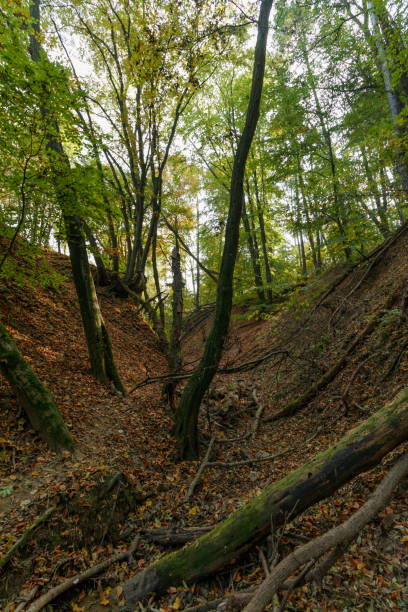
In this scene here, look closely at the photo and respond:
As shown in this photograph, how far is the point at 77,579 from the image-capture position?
10.5ft

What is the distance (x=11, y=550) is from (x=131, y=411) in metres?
3.80

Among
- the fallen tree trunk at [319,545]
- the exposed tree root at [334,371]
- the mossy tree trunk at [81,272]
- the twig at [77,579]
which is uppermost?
the mossy tree trunk at [81,272]

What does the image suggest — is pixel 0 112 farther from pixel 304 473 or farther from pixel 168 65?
pixel 304 473

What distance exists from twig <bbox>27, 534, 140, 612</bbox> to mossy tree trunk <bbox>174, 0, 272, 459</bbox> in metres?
2.24

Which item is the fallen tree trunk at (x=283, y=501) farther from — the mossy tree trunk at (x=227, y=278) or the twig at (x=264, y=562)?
the mossy tree trunk at (x=227, y=278)

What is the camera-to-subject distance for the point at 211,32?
5.88 metres

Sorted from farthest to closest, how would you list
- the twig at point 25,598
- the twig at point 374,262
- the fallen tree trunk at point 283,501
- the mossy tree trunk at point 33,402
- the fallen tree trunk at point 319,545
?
the twig at point 374,262
the mossy tree trunk at point 33,402
the fallen tree trunk at point 283,501
the twig at point 25,598
the fallen tree trunk at point 319,545

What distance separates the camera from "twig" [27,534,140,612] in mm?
2918

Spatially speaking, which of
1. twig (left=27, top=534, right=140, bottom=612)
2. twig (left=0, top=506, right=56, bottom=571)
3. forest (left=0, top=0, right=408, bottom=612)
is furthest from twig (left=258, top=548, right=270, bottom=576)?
twig (left=0, top=506, right=56, bottom=571)

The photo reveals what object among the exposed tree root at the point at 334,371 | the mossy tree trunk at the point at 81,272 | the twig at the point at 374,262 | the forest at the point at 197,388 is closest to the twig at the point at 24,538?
the forest at the point at 197,388

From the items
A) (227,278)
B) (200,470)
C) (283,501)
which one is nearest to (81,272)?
(227,278)

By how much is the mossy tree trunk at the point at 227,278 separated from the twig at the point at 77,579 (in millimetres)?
2238

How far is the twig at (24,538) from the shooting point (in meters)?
3.12

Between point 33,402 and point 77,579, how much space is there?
278 centimetres
